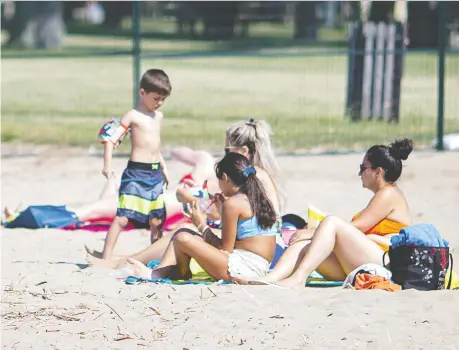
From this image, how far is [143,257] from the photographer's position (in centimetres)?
712

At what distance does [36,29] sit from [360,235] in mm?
31647

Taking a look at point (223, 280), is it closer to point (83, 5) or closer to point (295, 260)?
point (295, 260)

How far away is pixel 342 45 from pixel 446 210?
2457 cm

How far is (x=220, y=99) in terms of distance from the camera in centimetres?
1978

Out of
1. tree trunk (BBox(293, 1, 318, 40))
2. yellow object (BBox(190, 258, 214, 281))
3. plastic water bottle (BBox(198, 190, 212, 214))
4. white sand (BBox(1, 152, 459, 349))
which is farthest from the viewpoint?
tree trunk (BBox(293, 1, 318, 40))

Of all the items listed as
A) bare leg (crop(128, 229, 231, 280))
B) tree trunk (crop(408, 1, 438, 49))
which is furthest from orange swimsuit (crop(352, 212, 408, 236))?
tree trunk (crop(408, 1, 438, 49))

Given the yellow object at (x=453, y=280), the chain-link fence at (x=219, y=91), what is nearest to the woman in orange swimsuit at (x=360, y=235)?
the yellow object at (x=453, y=280)

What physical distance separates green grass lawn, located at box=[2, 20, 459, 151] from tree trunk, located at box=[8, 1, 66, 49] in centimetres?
556

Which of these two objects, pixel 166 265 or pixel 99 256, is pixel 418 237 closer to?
pixel 166 265

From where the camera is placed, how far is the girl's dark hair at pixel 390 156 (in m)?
6.62

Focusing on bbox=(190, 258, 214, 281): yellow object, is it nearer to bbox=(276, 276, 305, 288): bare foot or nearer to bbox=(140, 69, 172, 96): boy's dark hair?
bbox=(276, 276, 305, 288): bare foot

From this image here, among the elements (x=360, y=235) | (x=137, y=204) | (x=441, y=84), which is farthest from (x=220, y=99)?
(x=360, y=235)

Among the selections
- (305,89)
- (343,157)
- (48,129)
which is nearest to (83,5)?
(305,89)

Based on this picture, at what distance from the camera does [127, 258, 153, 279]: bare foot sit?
6.64 m
